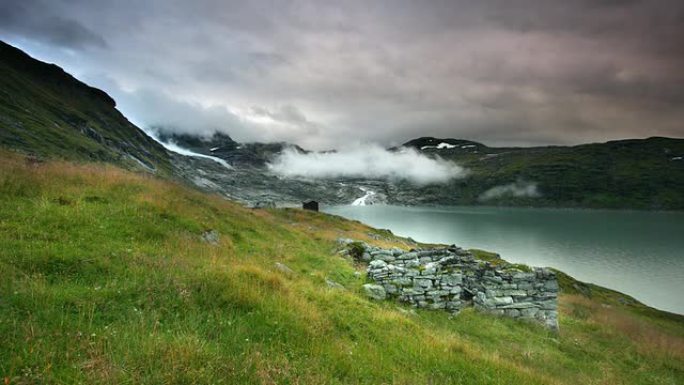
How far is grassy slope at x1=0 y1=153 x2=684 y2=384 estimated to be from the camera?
277 inches

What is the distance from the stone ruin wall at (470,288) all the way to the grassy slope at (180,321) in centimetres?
119

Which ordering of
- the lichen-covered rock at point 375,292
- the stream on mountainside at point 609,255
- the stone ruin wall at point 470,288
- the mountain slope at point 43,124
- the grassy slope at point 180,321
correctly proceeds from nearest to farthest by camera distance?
the grassy slope at point 180,321 < the lichen-covered rock at point 375,292 < the stone ruin wall at point 470,288 < the stream on mountainside at point 609,255 < the mountain slope at point 43,124

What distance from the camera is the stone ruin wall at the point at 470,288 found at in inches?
809

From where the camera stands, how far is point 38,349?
6520mm

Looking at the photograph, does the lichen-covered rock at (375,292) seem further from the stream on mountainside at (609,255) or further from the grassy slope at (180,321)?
the stream on mountainside at (609,255)

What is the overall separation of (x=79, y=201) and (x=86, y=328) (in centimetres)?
1118

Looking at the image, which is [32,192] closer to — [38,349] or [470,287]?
[38,349]

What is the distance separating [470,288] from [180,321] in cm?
1808

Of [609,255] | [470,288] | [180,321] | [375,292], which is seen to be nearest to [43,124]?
[375,292]

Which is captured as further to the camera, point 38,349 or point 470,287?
point 470,287

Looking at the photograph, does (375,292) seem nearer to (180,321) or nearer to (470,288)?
(470,288)

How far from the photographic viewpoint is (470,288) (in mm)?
22703

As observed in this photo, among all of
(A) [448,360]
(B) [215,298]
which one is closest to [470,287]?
(A) [448,360]

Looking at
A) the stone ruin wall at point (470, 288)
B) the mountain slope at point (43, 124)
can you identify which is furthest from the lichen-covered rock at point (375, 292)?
the mountain slope at point (43, 124)
